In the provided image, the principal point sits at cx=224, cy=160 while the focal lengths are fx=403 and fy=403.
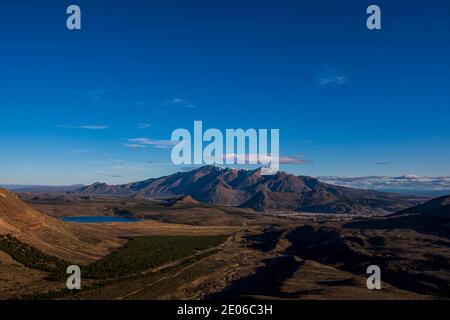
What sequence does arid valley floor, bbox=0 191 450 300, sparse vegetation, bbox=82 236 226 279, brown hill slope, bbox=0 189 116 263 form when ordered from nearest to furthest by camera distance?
arid valley floor, bbox=0 191 450 300 < sparse vegetation, bbox=82 236 226 279 < brown hill slope, bbox=0 189 116 263

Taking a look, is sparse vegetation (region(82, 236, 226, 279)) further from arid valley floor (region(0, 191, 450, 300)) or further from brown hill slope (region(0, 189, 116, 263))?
brown hill slope (region(0, 189, 116, 263))

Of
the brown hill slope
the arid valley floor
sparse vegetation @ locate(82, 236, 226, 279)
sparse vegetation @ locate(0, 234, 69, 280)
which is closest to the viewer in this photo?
the arid valley floor

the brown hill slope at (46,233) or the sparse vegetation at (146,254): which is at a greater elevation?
the brown hill slope at (46,233)

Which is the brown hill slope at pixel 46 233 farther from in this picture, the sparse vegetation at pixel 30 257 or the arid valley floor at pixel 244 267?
the sparse vegetation at pixel 30 257

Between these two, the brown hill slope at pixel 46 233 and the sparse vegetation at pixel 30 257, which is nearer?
the sparse vegetation at pixel 30 257

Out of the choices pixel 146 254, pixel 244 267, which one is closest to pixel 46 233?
pixel 146 254

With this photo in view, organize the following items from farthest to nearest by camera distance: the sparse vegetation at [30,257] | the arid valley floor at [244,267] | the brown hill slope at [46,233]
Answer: the brown hill slope at [46,233] < the sparse vegetation at [30,257] < the arid valley floor at [244,267]

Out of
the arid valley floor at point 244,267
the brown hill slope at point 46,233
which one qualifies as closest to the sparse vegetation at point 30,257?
the arid valley floor at point 244,267

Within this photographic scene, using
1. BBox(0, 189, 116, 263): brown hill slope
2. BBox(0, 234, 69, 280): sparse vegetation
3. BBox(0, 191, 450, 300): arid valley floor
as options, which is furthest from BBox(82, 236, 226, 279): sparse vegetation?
BBox(0, 189, 116, 263): brown hill slope

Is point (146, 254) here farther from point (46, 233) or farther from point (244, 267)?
point (244, 267)
